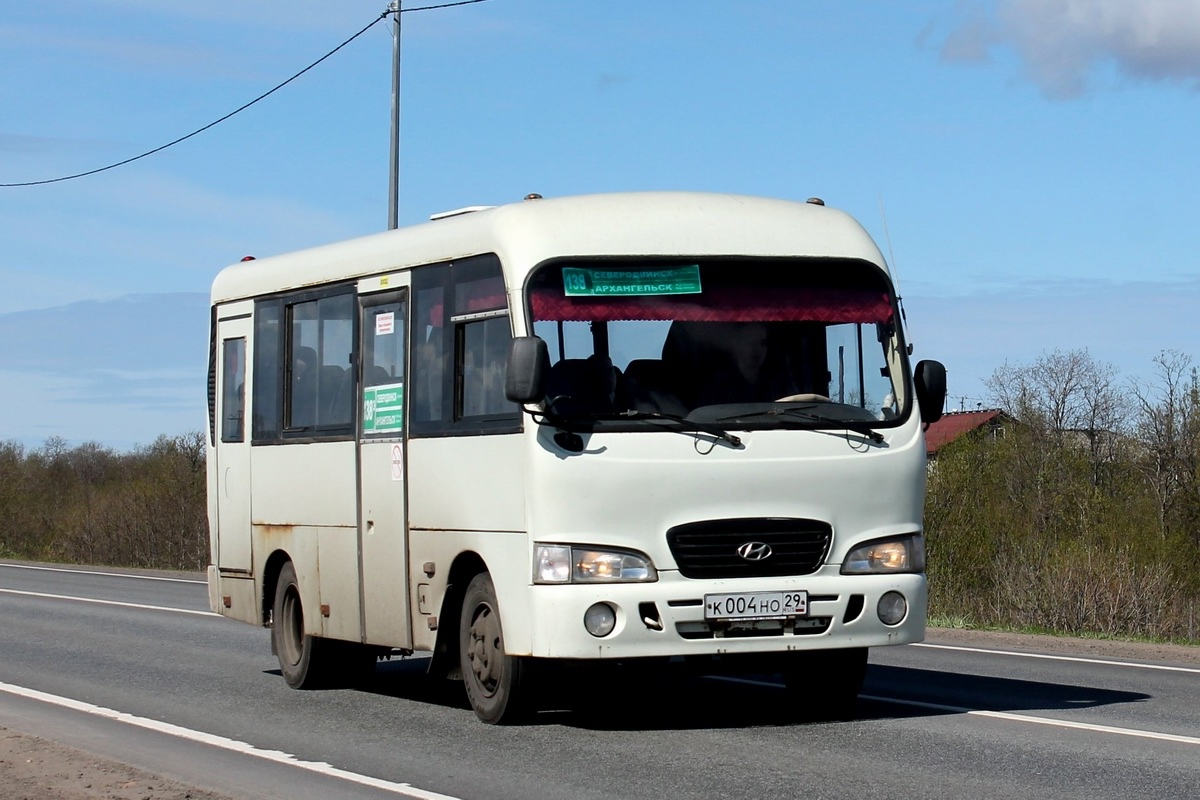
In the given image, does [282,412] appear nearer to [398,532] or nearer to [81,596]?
[398,532]

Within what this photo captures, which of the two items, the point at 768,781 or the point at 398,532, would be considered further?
the point at 398,532

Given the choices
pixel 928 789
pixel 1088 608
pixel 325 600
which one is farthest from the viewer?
pixel 1088 608

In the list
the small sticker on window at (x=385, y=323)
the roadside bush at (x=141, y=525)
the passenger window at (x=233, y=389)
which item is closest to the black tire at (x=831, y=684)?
the small sticker on window at (x=385, y=323)

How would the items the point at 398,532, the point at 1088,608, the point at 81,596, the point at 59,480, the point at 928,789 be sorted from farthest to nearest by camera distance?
1. the point at 59,480
2. the point at 81,596
3. the point at 1088,608
4. the point at 398,532
5. the point at 928,789

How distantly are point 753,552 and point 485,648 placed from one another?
1.71 metres

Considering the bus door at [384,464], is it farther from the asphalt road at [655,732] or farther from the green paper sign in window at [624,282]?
the green paper sign in window at [624,282]

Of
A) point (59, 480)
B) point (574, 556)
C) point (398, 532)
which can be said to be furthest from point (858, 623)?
point (59, 480)

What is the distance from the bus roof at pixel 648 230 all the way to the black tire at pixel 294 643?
3.32 meters

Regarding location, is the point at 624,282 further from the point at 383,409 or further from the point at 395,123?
the point at 395,123

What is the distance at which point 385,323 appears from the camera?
1217 cm

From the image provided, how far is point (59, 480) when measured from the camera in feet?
276

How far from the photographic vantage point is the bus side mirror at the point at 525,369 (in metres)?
9.66

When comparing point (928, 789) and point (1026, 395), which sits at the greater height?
point (1026, 395)

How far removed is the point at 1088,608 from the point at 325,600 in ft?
48.2
